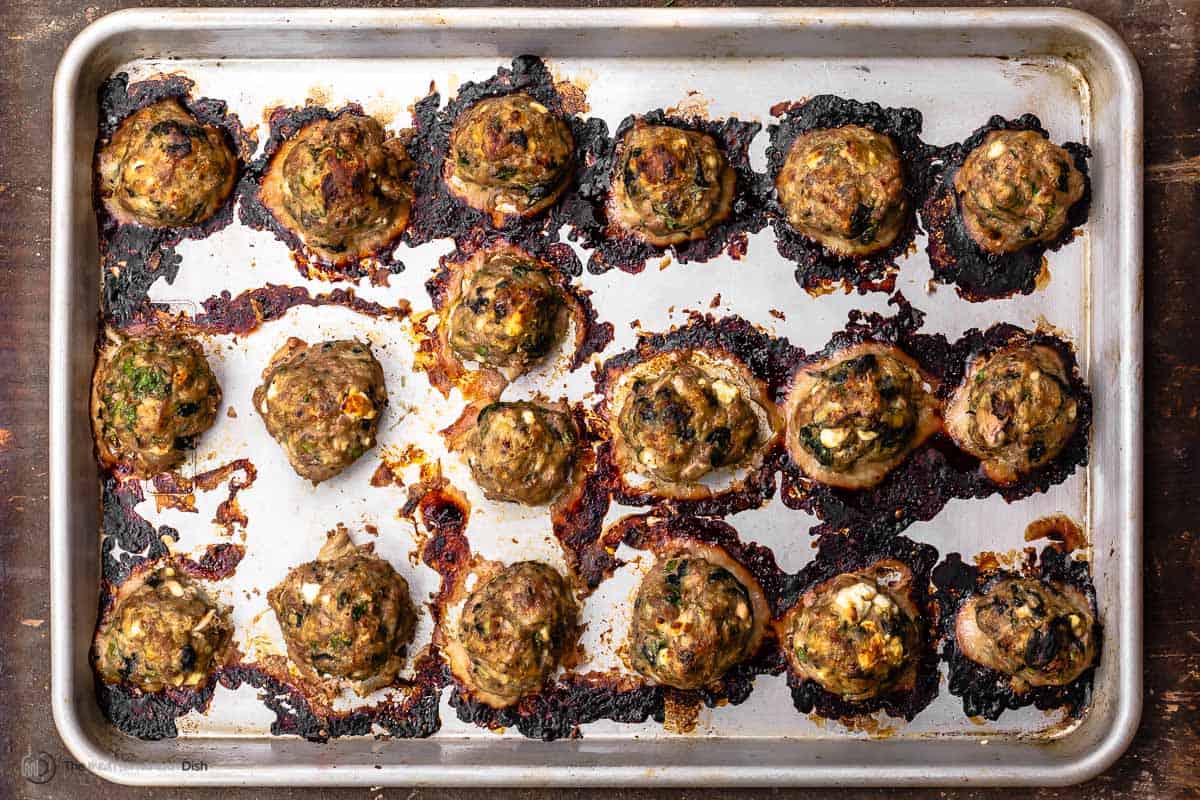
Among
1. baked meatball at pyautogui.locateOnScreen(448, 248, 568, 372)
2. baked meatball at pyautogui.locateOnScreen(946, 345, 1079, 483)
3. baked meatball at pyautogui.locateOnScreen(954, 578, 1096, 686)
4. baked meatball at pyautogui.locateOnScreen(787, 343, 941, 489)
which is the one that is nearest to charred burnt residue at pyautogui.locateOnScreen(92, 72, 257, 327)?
baked meatball at pyautogui.locateOnScreen(448, 248, 568, 372)

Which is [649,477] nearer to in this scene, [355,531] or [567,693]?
[567,693]

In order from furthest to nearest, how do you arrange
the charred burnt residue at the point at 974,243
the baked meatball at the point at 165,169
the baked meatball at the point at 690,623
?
the charred burnt residue at the point at 974,243, the baked meatball at the point at 165,169, the baked meatball at the point at 690,623

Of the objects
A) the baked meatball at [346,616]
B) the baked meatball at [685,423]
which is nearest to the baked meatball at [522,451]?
the baked meatball at [685,423]

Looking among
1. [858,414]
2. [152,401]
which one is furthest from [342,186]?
[858,414]

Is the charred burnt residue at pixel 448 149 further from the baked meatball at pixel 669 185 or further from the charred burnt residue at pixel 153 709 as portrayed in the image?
the charred burnt residue at pixel 153 709

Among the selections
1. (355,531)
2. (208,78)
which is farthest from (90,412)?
(208,78)
